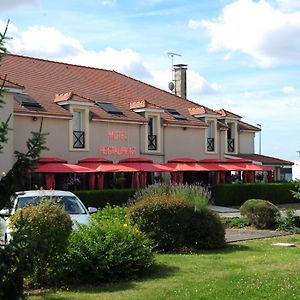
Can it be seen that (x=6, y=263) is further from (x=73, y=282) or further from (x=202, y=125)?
(x=202, y=125)

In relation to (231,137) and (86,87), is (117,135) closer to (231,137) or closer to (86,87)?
(86,87)

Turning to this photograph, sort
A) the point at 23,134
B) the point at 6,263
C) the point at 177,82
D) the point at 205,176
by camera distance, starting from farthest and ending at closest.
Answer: the point at 177,82, the point at 205,176, the point at 23,134, the point at 6,263

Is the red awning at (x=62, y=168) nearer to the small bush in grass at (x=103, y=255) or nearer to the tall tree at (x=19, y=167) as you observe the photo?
the small bush in grass at (x=103, y=255)

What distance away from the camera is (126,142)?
36.8 meters

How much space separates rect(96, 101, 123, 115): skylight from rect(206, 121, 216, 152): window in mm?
8224

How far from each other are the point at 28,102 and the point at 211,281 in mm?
23837

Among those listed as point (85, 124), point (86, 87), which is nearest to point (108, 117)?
point (85, 124)

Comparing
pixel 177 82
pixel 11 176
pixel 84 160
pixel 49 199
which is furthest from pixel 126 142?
pixel 11 176

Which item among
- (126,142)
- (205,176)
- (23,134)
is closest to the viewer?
(23,134)

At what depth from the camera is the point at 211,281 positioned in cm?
1043

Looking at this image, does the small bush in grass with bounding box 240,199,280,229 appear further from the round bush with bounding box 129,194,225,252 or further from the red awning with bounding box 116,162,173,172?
the red awning with bounding box 116,162,173,172

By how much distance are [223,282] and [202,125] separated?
103 feet

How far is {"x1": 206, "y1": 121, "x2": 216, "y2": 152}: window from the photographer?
42875mm

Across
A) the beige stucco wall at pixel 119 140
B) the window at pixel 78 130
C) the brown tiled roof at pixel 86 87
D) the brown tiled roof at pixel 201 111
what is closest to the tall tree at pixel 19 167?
the beige stucco wall at pixel 119 140
